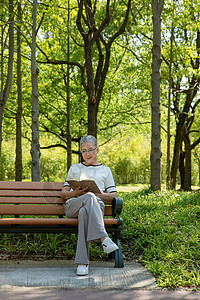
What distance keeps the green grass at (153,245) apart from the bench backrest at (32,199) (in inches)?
16.2

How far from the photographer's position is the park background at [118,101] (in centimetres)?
489

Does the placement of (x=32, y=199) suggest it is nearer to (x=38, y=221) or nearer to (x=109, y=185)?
(x=38, y=221)

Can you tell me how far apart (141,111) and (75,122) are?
12.7 ft

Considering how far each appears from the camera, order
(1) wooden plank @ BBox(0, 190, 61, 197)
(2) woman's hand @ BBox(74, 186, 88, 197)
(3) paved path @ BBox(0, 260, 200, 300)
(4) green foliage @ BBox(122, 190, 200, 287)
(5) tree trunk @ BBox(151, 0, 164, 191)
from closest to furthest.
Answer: (3) paved path @ BBox(0, 260, 200, 300)
(4) green foliage @ BBox(122, 190, 200, 287)
(2) woman's hand @ BBox(74, 186, 88, 197)
(1) wooden plank @ BBox(0, 190, 61, 197)
(5) tree trunk @ BBox(151, 0, 164, 191)

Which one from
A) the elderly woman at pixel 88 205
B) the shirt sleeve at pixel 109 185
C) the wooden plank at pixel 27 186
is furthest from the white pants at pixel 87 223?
the wooden plank at pixel 27 186

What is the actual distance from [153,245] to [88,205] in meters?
1.13

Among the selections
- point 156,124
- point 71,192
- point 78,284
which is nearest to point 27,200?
point 71,192

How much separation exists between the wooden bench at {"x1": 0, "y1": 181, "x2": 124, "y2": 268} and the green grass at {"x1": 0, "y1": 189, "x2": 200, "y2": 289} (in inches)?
14.1

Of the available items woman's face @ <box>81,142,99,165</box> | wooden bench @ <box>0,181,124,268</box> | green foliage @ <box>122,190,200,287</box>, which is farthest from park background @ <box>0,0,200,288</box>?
woman's face @ <box>81,142,99,165</box>

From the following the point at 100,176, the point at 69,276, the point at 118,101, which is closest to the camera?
the point at 69,276

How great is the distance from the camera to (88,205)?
Result: 4.06 metres

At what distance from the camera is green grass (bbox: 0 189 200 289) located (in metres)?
3.87

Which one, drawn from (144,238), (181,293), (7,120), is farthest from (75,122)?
(181,293)

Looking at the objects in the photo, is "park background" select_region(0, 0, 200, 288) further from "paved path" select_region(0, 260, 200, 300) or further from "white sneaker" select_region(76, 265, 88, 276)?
"white sneaker" select_region(76, 265, 88, 276)
